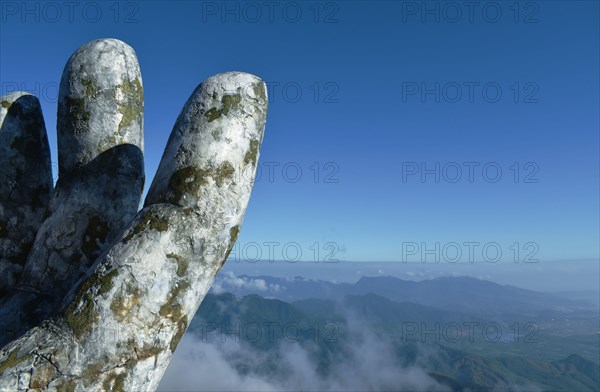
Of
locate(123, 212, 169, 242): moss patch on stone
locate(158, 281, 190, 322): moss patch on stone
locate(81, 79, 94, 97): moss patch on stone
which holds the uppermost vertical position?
locate(81, 79, 94, 97): moss patch on stone

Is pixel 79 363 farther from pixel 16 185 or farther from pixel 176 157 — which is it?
pixel 16 185

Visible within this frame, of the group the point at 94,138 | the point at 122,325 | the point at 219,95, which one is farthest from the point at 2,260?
the point at 219,95

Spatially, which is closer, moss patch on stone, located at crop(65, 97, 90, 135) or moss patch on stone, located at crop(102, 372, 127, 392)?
moss patch on stone, located at crop(102, 372, 127, 392)

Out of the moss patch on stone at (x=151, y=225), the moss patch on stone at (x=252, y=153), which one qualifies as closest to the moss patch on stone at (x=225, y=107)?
the moss patch on stone at (x=252, y=153)

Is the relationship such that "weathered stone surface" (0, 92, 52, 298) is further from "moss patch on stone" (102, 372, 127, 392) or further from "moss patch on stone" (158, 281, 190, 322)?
"moss patch on stone" (158, 281, 190, 322)

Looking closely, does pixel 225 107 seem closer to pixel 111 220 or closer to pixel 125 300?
pixel 125 300

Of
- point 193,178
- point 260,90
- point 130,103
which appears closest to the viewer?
point 193,178

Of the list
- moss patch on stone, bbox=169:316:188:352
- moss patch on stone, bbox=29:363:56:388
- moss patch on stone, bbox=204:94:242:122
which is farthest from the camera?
moss patch on stone, bbox=204:94:242:122

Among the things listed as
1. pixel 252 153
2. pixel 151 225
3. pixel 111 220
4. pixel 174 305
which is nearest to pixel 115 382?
pixel 174 305

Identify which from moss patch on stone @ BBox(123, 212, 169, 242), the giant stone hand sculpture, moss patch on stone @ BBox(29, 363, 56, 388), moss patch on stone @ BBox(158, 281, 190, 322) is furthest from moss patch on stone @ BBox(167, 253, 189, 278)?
moss patch on stone @ BBox(29, 363, 56, 388)
